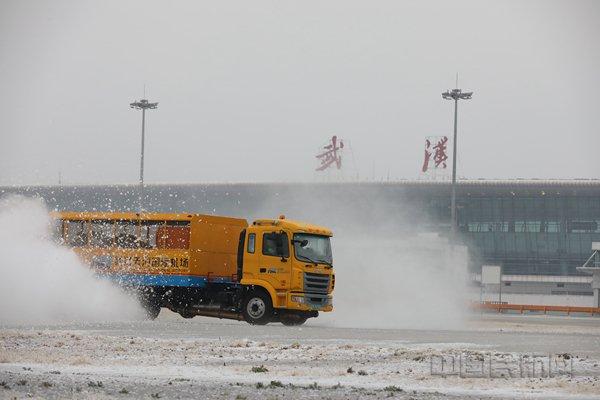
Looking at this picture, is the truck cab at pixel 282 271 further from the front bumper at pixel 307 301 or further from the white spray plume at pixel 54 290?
the white spray plume at pixel 54 290

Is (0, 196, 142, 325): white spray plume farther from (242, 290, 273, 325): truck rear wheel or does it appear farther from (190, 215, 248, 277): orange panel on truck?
(242, 290, 273, 325): truck rear wheel

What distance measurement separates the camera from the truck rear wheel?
1475 inches

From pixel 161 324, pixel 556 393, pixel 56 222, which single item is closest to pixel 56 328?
pixel 161 324

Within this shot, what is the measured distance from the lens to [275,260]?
123 feet

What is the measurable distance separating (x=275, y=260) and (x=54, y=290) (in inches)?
328

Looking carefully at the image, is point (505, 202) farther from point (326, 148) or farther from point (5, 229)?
point (5, 229)

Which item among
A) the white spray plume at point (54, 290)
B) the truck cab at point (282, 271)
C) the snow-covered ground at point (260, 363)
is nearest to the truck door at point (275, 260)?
the truck cab at point (282, 271)

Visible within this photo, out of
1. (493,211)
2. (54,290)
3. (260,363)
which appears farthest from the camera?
(493,211)

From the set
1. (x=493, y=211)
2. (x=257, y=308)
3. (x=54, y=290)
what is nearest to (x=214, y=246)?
(x=257, y=308)

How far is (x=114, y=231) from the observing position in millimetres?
39969

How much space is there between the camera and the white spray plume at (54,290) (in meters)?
39.5

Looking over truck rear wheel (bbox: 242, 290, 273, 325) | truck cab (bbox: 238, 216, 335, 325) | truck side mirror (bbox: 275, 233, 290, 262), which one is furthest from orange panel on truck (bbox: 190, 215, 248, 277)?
truck side mirror (bbox: 275, 233, 290, 262)

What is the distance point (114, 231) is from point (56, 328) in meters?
6.52

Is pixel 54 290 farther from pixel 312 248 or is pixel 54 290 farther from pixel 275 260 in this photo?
pixel 312 248
